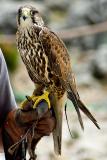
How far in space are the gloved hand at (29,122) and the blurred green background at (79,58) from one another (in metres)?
2.14

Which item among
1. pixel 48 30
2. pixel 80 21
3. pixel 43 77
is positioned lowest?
pixel 80 21

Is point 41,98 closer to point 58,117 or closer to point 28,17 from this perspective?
point 58,117

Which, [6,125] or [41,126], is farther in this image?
[6,125]

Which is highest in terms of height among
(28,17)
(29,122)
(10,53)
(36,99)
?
(28,17)

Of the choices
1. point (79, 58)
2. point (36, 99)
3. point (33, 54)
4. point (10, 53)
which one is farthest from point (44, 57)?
point (79, 58)

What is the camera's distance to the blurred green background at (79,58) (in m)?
7.05

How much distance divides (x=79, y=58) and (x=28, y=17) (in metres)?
9.75

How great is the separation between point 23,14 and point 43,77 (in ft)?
0.88

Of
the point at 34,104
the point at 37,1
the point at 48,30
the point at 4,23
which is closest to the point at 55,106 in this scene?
the point at 34,104

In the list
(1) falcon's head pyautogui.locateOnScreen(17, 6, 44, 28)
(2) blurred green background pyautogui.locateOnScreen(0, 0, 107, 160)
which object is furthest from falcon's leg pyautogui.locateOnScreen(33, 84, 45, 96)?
(2) blurred green background pyautogui.locateOnScreen(0, 0, 107, 160)

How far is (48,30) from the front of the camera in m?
2.89

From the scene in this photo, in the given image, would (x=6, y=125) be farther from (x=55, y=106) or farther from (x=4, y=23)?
(x=4, y=23)

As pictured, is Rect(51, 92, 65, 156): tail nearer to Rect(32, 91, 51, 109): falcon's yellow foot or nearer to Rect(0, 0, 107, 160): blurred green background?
Rect(32, 91, 51, 109): falcon's yellow foot

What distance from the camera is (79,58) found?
12586mm
